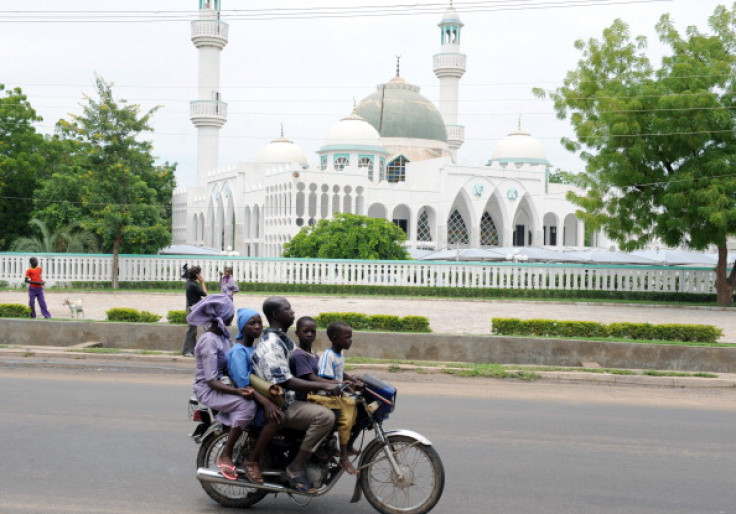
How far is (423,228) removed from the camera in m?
50.3

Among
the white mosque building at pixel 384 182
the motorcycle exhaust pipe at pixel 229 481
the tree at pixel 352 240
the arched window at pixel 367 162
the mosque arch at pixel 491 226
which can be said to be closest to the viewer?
the motorcycle exhaust pipe at pixel 229 481

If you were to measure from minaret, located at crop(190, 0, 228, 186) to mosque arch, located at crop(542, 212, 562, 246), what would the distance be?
24069 millimetres

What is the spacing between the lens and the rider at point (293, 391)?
14.9 feet

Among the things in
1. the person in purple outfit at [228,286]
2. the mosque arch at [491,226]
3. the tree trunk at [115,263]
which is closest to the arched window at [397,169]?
→ the mosque arch at [491,226]

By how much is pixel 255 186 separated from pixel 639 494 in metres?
44.0

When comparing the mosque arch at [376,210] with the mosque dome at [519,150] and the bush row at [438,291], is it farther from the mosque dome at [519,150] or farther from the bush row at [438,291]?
the bush row at [438,291]

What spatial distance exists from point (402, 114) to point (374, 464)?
172 ft

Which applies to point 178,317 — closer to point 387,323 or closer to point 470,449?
point 387,323

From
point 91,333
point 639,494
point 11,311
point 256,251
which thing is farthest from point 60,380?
point 256,251

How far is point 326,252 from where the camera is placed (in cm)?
2884

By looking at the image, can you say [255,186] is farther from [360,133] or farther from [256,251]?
[360,133]

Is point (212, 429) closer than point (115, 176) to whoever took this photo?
Yes

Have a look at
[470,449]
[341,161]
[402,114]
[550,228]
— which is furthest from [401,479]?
[550,228]

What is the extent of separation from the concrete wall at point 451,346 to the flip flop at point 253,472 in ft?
24.6
